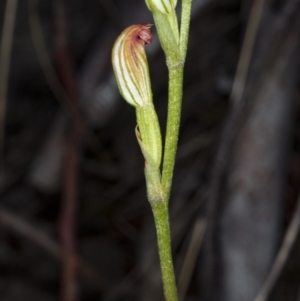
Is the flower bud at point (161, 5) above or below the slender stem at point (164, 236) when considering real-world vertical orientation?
above

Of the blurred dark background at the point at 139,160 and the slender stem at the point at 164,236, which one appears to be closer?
the slender stem at the point at 164,236

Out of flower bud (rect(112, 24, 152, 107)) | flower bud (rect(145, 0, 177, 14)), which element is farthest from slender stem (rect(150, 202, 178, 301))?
flower bud (rect(145, 0, 177, 14))

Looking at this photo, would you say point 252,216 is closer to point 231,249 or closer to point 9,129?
point 231,249

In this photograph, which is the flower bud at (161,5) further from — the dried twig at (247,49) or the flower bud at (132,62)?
the dried twig at (247,49)

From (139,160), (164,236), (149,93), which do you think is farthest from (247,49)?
(164,236)

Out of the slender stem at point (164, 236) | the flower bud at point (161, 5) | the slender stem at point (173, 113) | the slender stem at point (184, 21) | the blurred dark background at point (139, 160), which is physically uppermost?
the flower bud at point (161, 5)

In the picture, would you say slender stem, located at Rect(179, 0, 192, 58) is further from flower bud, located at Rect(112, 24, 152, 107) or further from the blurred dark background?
the blurred dark background

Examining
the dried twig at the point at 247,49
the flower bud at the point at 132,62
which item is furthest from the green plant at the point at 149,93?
the dried twig at the point at 247,49

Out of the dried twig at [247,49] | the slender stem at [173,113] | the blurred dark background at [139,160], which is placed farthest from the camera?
the dried twig at [247,49]
